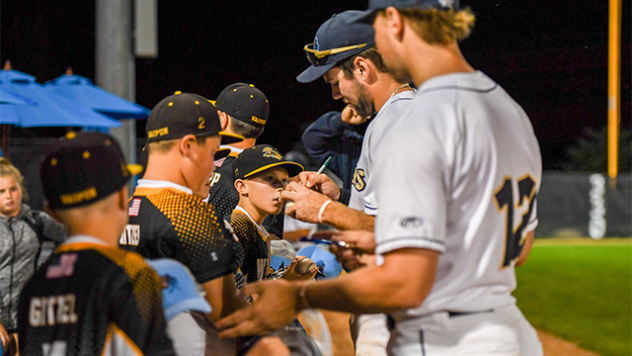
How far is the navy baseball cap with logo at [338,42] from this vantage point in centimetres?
310

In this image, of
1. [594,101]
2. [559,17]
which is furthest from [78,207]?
[594,101]

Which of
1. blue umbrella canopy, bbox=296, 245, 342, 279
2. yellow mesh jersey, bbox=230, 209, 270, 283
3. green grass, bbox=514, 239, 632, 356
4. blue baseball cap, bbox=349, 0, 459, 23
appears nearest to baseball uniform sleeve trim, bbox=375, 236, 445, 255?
blue baseball cap, bbox=349, 0, 459, 23

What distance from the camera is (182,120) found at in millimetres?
2350

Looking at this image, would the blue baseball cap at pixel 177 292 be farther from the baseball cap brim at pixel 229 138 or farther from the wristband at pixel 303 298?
the baseball cap brim at pixel 229 138

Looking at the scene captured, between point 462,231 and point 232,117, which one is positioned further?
point 232,117

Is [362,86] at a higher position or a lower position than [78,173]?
higher

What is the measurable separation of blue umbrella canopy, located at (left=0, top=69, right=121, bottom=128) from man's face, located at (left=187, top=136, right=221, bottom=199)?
6.62 metres

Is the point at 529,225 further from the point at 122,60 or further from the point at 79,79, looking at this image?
the point at 79,79

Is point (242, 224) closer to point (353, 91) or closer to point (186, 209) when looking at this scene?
point (353, 91)

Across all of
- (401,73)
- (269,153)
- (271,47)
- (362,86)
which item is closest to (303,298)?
(401,73)

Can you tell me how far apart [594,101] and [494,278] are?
31861 mm

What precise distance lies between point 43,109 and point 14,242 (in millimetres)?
4456

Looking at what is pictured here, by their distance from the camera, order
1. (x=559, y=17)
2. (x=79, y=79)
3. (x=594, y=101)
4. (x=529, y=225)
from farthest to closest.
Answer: (x=594, y=101), (x=559, y=17), (x=79, y=79), (x=529, y=225)

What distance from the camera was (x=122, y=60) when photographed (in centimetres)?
577
